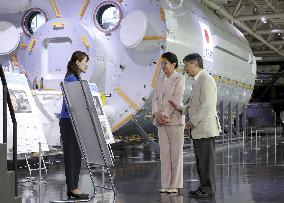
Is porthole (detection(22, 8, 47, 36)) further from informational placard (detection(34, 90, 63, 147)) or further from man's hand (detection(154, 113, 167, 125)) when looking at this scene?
man's hand (detection(154, 113, 167, 125))

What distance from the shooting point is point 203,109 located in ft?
22.0

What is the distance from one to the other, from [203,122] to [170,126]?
1.44 ft

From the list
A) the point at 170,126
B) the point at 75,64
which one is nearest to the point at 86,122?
the point at 75,64

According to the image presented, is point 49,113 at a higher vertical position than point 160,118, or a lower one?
higher

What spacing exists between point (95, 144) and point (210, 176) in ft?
5.44

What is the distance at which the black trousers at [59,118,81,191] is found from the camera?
6379mm

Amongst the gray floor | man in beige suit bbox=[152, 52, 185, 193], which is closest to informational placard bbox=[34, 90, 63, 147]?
the gray floor

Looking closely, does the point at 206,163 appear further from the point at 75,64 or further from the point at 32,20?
the point at 32,20

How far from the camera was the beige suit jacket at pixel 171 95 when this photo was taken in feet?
22.6

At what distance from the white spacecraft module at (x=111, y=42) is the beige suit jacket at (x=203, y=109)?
3.87 m

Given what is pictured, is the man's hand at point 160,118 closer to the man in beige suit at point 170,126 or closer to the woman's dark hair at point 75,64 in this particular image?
the man in beige suit at point 170,126

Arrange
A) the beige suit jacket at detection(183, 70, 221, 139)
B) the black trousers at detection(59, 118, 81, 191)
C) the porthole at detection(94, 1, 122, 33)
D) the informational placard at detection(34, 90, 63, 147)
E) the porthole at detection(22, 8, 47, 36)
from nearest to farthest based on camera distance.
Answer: the black trousers at detection(59, 118, 81, 191)
the beige suit jacket at detection(183, 70, 221, 139)
the informational placard at detection(34, 90, 63, 147)
the porthole at detection(94, 1, 122, 33)
the porthole at detection(22, 8, 47, 36)

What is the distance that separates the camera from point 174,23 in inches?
436

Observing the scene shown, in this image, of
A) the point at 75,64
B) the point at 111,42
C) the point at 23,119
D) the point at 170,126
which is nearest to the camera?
the point at 75,64
